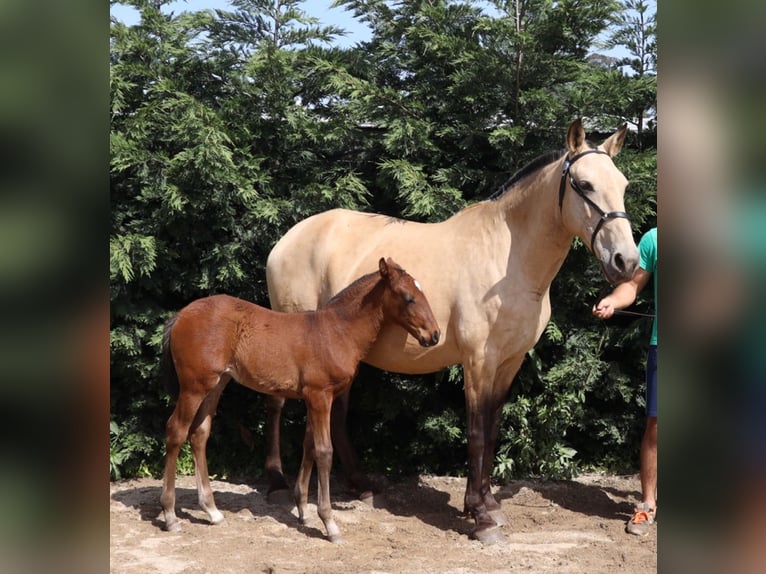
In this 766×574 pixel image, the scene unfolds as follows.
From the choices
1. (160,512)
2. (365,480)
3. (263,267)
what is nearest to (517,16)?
(263,267)

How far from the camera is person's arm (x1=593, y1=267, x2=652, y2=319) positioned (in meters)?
4.01

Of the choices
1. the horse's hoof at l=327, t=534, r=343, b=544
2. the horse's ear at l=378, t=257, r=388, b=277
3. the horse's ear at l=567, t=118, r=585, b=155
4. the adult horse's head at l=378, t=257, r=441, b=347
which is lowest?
the horse's hoof at l=327, t=534, r=343, b=544

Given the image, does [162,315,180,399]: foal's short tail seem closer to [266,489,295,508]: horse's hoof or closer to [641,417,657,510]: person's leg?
[266,489,295,508]: horse's hoof

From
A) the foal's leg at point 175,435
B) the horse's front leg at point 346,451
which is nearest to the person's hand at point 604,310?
the horse's front leg at point 346,451

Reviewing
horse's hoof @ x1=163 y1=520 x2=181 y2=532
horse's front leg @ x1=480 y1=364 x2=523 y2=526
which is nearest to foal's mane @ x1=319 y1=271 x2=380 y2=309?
horse's front leg @ x1=480 y1=364 x2=523 y2=526

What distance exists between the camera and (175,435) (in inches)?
171

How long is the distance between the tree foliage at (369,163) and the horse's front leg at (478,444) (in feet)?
3.07

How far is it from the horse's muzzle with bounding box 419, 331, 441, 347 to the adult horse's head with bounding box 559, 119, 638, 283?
93 centimetres

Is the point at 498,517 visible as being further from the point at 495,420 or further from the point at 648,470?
the point at 648,470

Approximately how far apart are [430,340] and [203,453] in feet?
5.00

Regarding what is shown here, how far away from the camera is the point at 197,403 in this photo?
14.0ft

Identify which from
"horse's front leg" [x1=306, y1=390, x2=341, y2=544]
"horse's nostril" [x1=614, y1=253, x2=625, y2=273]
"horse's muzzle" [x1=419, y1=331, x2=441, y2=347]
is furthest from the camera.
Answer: "horse's front leg" [x1=306, y1=390, x2=341, y2=544]

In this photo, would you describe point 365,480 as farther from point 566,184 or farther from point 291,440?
point 566,184
